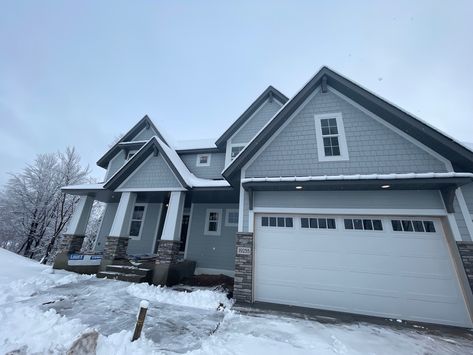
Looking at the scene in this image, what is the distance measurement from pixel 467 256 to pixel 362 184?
330 cm

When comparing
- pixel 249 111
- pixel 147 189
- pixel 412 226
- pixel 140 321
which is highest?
pixel 249 111

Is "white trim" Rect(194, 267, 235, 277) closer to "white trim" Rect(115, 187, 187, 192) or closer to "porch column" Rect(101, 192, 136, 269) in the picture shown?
"porch column" Rect(101, 192, 136, 269)

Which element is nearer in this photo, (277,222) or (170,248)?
(277,222)

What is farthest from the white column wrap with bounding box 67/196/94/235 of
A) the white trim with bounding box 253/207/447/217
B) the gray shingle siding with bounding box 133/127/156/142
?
the white trim with bounding box 253/207/447/217

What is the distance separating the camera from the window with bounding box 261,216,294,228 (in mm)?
7038

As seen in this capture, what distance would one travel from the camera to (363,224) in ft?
21.4

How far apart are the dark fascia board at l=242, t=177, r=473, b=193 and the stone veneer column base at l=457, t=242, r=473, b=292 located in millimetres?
1711

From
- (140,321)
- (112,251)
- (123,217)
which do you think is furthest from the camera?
(123,217)

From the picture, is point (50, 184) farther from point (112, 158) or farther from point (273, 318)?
point (273, 318)

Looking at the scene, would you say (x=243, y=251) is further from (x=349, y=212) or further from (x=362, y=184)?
(x=362, y=184)

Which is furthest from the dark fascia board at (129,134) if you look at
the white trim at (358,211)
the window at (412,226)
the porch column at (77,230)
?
the window at (412,226)

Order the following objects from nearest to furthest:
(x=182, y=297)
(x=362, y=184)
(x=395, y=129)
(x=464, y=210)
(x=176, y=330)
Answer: (x=176, y=330) → (x=464, y=210) → (x=362, y=184) → (x=182, y=297) → (x=395, y=129)

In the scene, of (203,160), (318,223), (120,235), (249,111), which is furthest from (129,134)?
(318,223)

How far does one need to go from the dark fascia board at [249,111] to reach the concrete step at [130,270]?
7.61m
